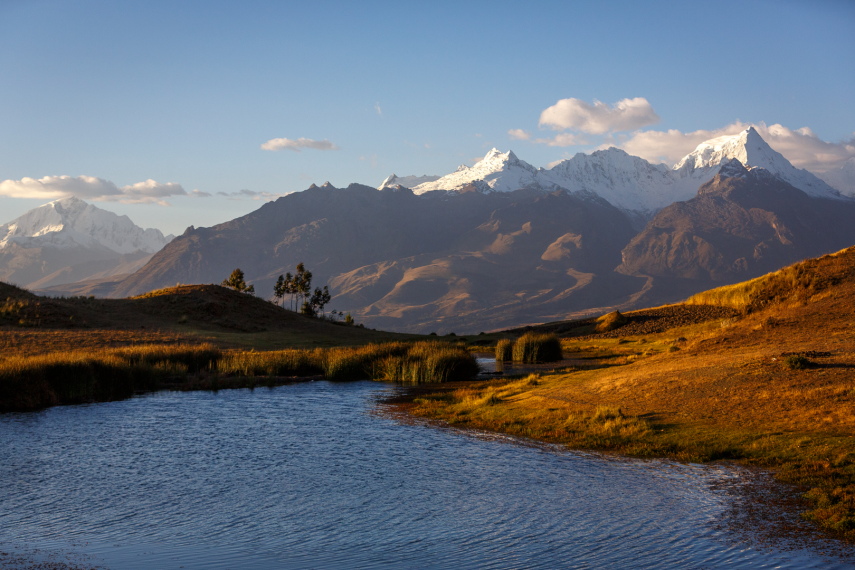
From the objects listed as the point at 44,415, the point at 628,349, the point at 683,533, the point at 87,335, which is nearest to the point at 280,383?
the point at 44,415

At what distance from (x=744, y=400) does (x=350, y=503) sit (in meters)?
14.5

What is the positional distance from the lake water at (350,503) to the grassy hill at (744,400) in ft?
5.76

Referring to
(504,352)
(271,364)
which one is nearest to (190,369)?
(271,364)

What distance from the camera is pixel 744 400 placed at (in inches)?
1014

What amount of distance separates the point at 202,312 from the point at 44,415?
178ft

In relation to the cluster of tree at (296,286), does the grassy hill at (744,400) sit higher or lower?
lower

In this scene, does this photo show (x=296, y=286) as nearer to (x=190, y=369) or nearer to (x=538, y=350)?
(x=538, y=350)

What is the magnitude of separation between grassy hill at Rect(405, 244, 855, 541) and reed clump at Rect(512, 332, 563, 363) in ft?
46.3

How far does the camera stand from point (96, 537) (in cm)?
1662

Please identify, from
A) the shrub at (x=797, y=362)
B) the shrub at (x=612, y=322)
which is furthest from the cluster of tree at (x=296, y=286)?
the shrub at (x=797, y=362)

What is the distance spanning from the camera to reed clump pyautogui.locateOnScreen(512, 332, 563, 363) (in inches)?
2301

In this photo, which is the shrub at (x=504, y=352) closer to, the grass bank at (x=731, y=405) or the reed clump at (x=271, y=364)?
the reed clump at (x=271, y=364)

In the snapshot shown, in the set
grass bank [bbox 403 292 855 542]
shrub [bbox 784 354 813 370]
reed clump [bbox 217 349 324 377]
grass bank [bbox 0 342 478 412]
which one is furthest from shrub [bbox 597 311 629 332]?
shrub [bbox 784 354 813 370]

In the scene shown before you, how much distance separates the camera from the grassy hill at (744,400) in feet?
68.7
